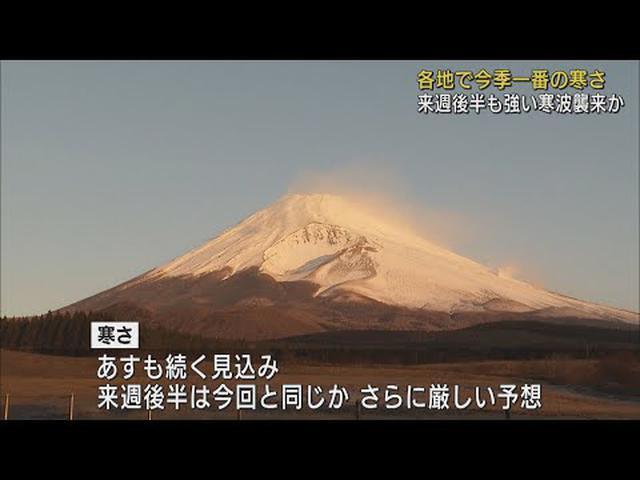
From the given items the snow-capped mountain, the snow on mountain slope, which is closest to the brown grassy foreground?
the snow-capped mountain

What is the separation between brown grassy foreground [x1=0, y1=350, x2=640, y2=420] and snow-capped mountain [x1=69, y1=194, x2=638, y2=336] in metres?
69.4

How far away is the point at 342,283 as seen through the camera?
173 m

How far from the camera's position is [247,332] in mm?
108875

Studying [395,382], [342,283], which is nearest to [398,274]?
[342,283]

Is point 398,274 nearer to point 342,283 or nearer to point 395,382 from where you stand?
point 342,283

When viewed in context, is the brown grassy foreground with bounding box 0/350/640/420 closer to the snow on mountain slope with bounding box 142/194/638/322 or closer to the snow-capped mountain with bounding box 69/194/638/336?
the snow-capped mountain with bounding box 69/194/638/336

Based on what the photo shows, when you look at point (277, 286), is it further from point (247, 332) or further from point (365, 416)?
point (365, 416)

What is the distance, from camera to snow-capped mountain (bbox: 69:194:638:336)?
5709 inches

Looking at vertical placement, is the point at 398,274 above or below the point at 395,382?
above

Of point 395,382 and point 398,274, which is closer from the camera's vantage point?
point 395,382

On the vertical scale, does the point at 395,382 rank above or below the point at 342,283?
below

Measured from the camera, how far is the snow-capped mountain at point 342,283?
476 feet

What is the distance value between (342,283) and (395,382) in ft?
443
